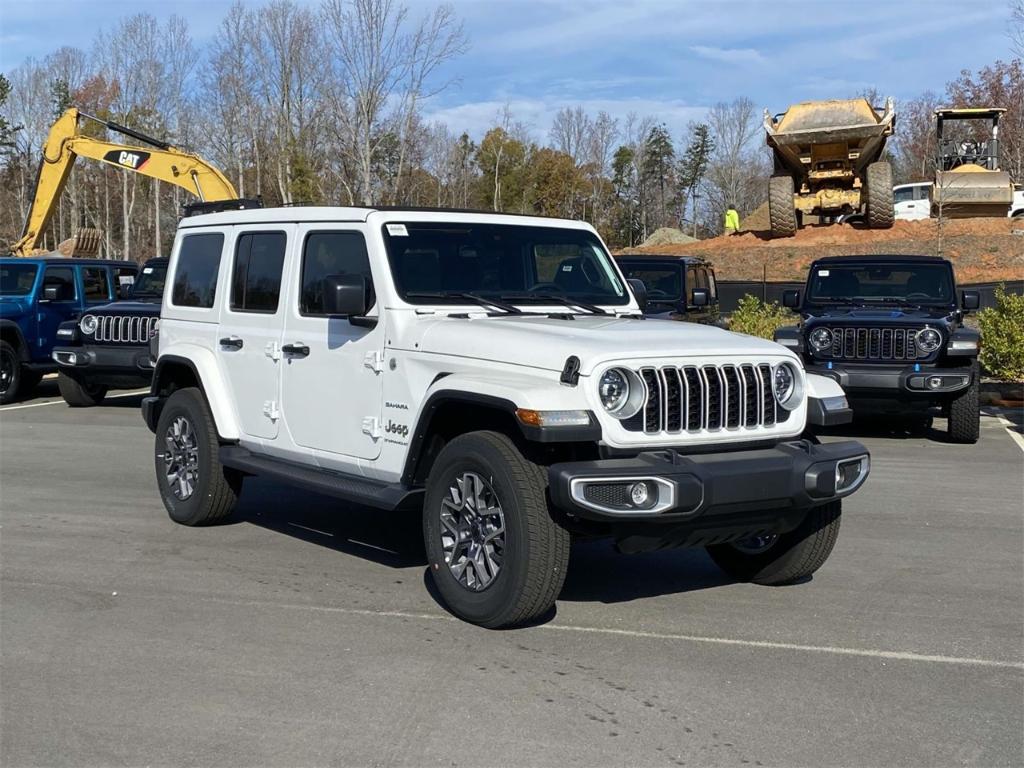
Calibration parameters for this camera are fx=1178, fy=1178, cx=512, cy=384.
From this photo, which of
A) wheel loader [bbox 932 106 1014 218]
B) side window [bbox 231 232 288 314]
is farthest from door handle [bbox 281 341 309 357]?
wheel loader [bbox 932 106 1014 218]

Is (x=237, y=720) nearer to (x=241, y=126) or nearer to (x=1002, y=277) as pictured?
(x=1002, y=277)

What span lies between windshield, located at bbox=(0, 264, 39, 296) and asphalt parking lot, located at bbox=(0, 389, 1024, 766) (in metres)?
8.58

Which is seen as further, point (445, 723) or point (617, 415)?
point (617, 415)

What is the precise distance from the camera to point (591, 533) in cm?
528

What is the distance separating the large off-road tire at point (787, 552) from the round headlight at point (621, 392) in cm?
135

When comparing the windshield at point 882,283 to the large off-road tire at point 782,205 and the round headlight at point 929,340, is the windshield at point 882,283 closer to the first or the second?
the round headlight at point 929,340

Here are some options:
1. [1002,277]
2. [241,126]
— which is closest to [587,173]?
[241,126]

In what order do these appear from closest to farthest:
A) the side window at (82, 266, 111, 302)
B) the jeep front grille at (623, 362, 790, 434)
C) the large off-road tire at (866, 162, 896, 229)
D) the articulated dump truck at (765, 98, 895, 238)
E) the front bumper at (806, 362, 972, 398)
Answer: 1. the jeep front grille at (623, 362, 790, 434)
2. the front bumper at (806, 362, 972, 398)
3. the side window at (82, 266, 111, 302)
4. the articulated dump truck at (765, 98, 895, 238)
5. the large off-road tire at (866, 162, 896, 229)

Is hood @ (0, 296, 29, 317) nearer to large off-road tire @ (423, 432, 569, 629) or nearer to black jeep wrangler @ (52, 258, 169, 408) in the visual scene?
black jeep wrangler @ (52, 258, 169, 408)

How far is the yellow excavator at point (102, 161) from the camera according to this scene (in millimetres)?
20312

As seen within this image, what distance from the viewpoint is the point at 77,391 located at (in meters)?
15.0

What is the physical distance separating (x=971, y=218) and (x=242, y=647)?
32.8 m

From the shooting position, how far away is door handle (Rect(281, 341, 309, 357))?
21.9ft

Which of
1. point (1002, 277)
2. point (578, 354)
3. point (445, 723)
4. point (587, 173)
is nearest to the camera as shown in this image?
point (445, 723)
